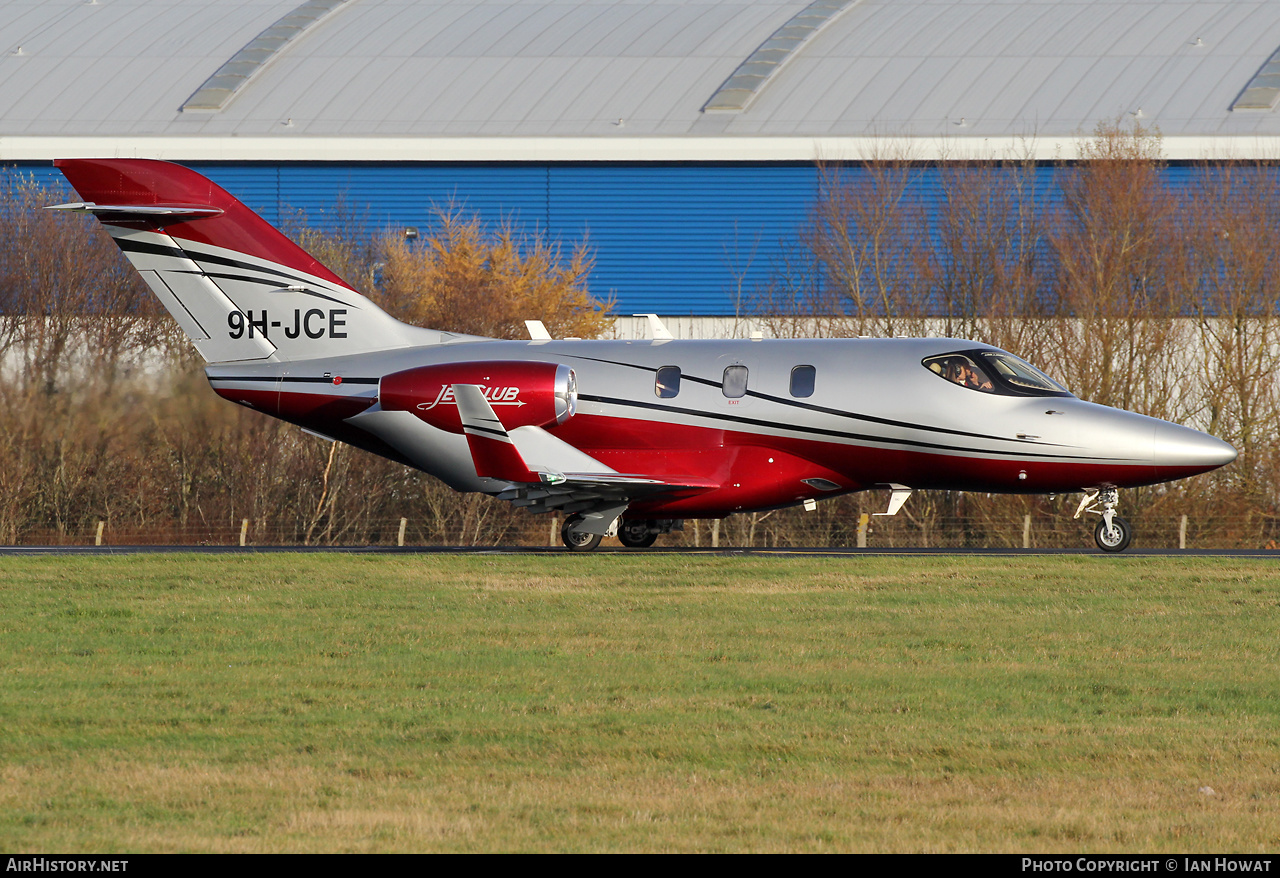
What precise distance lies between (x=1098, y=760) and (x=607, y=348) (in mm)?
15670

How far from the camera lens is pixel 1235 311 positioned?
37.7 metres

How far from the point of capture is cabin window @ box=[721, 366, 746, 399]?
23.2 m

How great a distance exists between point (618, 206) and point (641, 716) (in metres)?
32.8

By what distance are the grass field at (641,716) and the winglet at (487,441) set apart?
3.67 metres

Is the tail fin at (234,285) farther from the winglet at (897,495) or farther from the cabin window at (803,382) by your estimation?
the winglet at (897,495)

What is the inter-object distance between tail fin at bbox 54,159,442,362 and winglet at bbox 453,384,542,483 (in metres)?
3.08

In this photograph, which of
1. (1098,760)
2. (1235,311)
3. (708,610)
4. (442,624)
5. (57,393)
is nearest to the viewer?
(1098,760)

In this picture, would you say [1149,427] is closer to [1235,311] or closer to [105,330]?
[1235,311]

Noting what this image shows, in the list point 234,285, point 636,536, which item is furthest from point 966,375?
point 234,285

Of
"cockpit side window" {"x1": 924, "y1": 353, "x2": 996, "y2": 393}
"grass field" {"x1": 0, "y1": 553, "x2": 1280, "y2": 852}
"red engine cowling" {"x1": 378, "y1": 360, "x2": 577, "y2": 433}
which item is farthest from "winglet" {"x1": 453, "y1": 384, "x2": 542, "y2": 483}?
"cockpit side window" {"x1": 924, "y1": 353, "x2": 996, "y2": 393}
